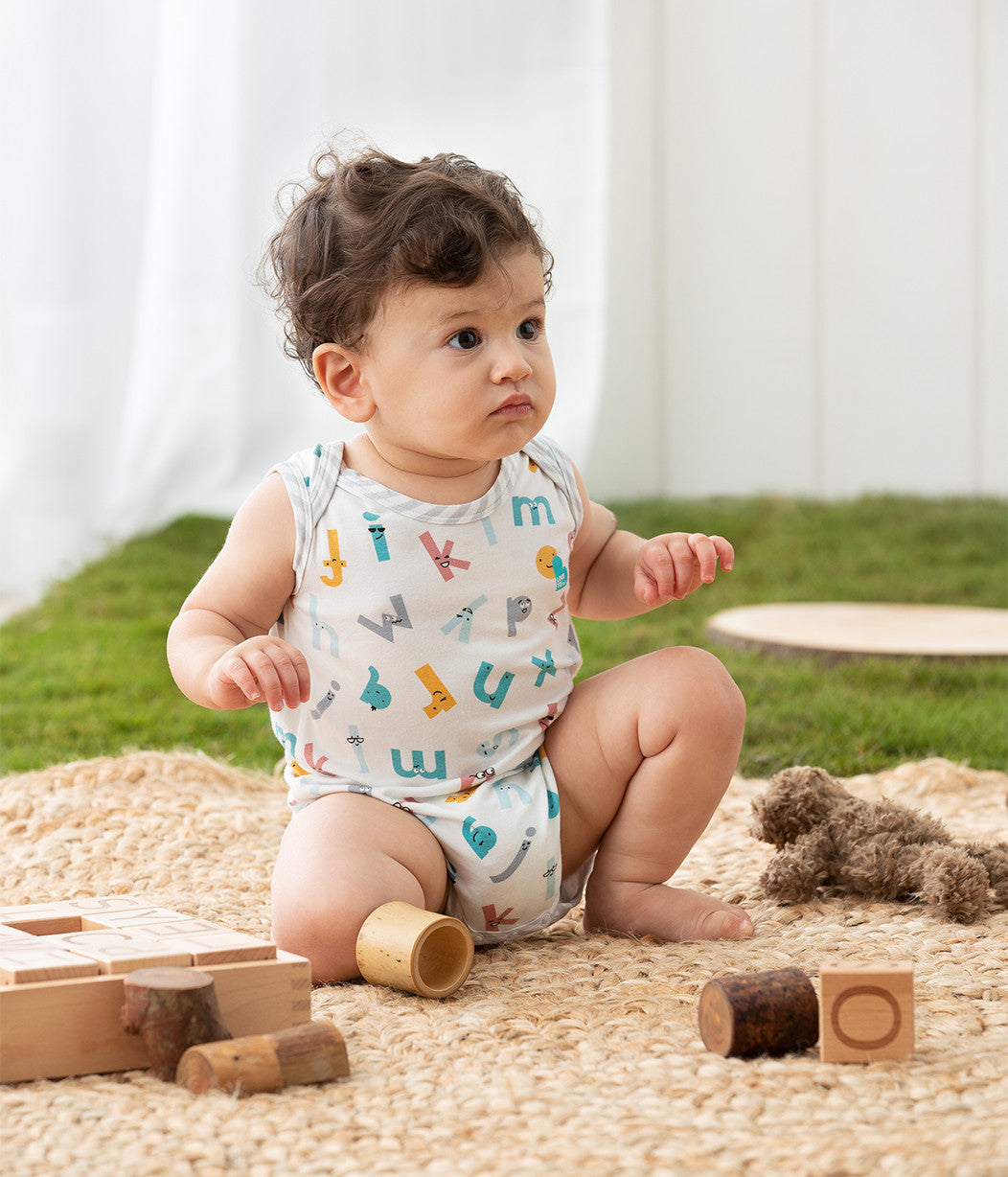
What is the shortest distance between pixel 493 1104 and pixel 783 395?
3.34 meters

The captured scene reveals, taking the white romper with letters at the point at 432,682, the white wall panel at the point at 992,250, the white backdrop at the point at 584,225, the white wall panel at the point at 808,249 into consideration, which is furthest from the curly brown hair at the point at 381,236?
the white wall panel at the point at 992,250

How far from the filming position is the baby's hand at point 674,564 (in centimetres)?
103

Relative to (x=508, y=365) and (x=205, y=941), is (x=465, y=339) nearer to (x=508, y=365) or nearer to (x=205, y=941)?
(x=508, y=365)

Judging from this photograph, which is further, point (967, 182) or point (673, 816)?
point (967, 182)

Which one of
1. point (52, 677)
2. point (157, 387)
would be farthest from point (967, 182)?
point (52, 677)

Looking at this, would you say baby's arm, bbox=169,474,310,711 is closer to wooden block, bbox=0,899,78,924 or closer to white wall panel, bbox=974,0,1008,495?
wooden block, bbox=0,899,78,924

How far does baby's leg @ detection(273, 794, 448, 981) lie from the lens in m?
0.92

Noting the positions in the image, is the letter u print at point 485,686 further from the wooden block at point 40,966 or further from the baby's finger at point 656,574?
the wooden block at point 40,966

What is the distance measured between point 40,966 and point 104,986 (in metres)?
0.04

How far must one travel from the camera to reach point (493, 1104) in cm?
71

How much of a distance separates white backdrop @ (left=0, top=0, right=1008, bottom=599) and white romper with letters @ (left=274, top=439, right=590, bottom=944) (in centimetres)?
198

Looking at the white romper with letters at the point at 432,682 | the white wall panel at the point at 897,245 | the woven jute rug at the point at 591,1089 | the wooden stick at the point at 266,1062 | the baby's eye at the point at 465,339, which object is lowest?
the woven jute rug at the point at 591,1089

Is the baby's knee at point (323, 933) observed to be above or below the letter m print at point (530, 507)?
below

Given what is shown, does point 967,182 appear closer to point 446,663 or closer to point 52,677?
point 52,677
